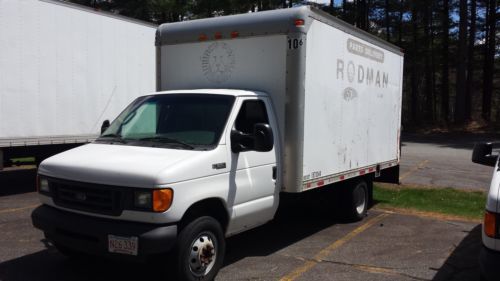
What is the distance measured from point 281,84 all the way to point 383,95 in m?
3.28

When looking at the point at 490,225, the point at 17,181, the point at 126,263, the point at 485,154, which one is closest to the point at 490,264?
the point at 490,225

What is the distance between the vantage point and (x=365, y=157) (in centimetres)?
802

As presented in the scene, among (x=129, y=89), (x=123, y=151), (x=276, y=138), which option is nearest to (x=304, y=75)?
(x=276, y=138)

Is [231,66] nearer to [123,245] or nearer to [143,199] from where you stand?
[143,199]

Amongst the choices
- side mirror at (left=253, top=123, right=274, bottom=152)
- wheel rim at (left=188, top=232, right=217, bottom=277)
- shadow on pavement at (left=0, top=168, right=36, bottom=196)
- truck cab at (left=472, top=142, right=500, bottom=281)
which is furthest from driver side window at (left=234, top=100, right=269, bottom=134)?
shadow on pavement at (left=0, top=168, right=36, bottom=196)

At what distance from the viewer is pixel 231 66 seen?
647 centimetres

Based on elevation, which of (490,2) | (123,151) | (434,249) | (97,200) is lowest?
(434,249)

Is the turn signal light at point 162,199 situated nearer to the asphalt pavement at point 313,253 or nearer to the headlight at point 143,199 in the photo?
the headlight at point 143,199

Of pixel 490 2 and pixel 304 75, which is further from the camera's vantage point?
pixel 490 2

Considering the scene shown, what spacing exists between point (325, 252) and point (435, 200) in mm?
4759

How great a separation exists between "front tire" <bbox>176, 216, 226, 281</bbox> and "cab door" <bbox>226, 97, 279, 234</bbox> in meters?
0.37

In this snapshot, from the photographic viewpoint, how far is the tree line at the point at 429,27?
34.2 m

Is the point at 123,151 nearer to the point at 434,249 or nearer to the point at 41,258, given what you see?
the point at 41,258

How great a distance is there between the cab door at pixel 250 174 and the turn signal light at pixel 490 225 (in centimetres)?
242
